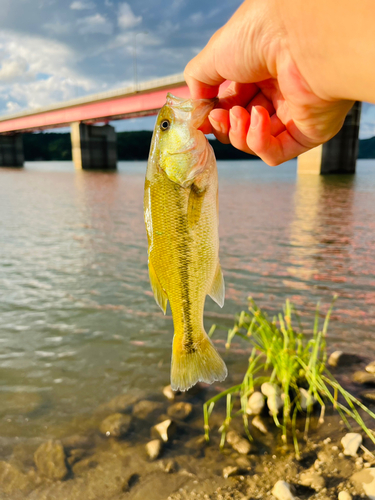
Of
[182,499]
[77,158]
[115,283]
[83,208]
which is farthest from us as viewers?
[77,158]

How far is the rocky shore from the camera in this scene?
11.7 ft

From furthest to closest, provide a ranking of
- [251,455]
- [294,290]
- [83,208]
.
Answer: [83,208] → [294,290] → [251,455]

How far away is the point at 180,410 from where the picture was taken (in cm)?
486

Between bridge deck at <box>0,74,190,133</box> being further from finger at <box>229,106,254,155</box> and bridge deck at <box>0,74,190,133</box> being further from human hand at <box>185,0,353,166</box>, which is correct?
finger at <box>229,106,254,155</box>

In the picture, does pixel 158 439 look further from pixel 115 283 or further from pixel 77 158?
pixel 77 158

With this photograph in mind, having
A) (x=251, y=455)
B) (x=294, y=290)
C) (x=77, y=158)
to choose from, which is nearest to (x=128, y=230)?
(x=294, y=290)

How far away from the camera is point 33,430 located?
467 cm

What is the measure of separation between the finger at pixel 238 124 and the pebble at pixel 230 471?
119 inches

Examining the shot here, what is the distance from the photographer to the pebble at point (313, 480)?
345cm

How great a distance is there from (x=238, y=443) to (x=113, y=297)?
15.9 feet

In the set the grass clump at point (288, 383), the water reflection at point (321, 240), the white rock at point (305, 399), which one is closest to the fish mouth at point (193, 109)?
the grass clump at point (288, 383)

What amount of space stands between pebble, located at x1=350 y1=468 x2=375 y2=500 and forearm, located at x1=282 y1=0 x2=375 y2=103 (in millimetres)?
3118

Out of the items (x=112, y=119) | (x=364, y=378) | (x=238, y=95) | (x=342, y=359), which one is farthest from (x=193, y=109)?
(x=112, y=119)

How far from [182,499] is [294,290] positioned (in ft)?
18.8
